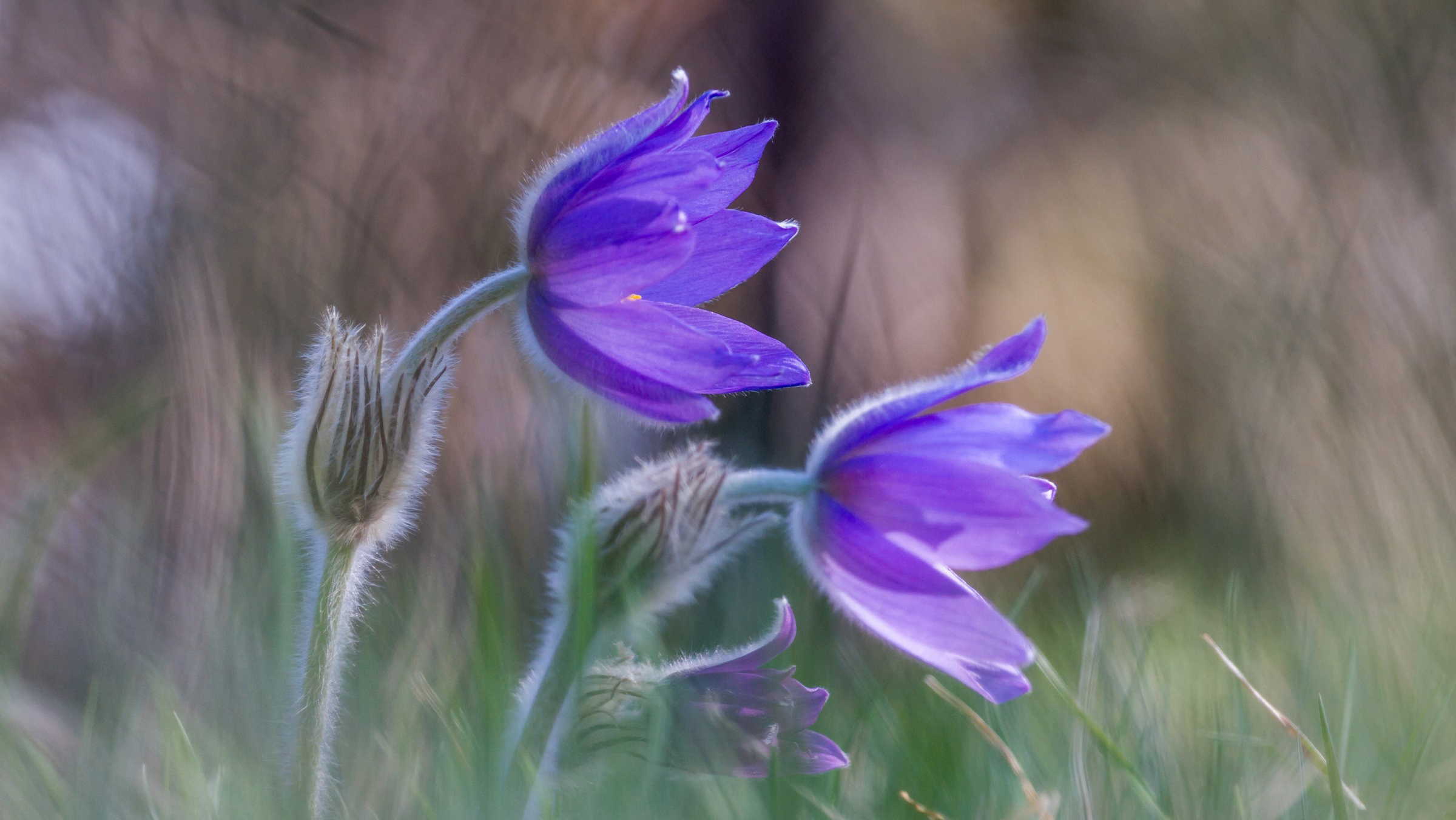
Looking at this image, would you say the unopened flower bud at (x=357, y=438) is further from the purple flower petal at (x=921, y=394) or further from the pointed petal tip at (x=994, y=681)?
the pointed petal tip at (x=994, y=681)

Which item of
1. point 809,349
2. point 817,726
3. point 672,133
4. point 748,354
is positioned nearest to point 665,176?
point 672,133

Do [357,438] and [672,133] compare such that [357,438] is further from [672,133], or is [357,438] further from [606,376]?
[672,133]

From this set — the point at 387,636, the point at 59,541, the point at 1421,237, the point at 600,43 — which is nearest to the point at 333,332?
the point at 387,636

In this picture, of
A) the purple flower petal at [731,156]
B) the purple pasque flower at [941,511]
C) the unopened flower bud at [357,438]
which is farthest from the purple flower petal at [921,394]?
the unopened flower bud at [357,438]

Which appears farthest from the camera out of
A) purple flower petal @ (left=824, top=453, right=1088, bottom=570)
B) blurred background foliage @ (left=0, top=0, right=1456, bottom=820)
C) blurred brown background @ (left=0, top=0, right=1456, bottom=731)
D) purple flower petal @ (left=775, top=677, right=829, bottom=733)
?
blurred brown background @ (left=0, top=0, right=1456, bottom=731)

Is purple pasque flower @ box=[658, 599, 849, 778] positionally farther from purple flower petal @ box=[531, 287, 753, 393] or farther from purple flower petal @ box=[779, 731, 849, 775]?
purple flower petal @ box=[531, 287, 753, 393]

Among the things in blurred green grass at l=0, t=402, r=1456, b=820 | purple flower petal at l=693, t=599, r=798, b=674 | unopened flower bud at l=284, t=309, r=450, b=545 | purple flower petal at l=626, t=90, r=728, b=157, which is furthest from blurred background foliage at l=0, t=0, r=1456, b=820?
purple flower petal at l=626, t=90, r=728, b=157

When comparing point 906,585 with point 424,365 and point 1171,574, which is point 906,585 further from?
point 1171,574
